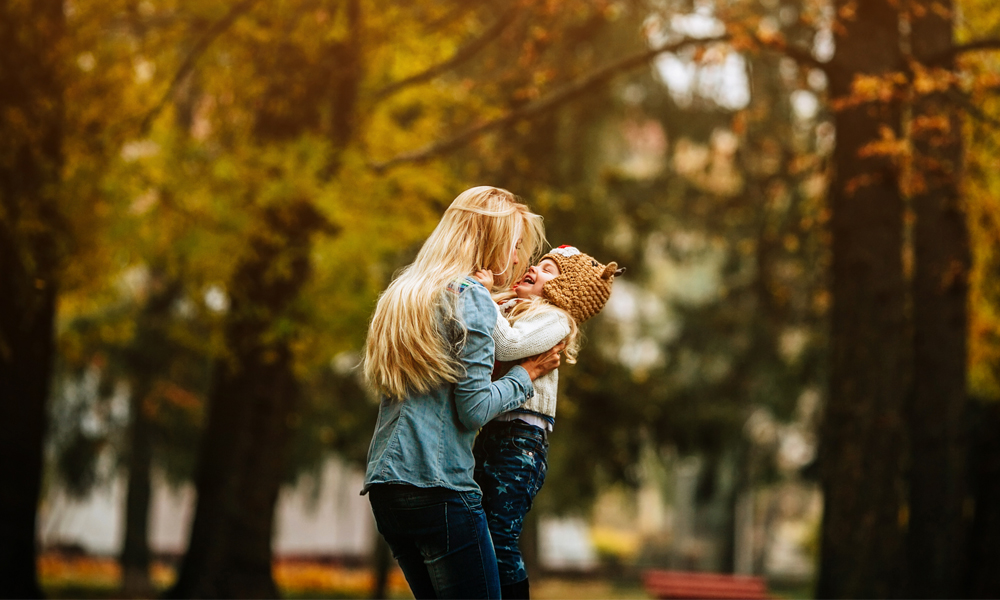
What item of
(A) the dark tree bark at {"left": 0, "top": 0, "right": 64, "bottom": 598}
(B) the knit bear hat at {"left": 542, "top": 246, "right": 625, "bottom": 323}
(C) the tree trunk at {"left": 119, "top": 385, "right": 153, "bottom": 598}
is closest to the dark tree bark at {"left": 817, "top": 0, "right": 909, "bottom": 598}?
(B) the knit bear hat at {"left": 542, "top": 246, "right": 625, "bottom": 323}

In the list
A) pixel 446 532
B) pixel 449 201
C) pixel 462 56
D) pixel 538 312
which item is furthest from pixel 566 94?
pixel 446 532

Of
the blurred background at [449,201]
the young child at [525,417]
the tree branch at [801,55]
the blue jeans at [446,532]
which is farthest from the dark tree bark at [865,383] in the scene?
the blue jeans at [446,532]

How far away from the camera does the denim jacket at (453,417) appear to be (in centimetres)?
292

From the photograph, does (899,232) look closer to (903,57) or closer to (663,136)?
(903,57)

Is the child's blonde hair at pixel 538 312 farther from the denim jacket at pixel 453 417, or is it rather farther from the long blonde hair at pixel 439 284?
the denim jacket at pixel 453 417

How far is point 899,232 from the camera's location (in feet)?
23.9

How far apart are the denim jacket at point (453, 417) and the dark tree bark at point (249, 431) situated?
21.9 feet

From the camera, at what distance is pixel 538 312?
10.5ft

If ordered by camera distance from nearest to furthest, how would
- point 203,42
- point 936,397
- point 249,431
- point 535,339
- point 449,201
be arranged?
point 535,339 → point 203,42 → point 936,397 → point 249,431 → point 449,201

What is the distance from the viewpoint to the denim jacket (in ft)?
9.59

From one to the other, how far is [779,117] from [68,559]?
17148mm

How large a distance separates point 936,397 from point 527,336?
786 centimetres

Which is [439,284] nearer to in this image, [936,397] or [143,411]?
[936,397]

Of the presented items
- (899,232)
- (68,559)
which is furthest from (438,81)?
(68,559)
